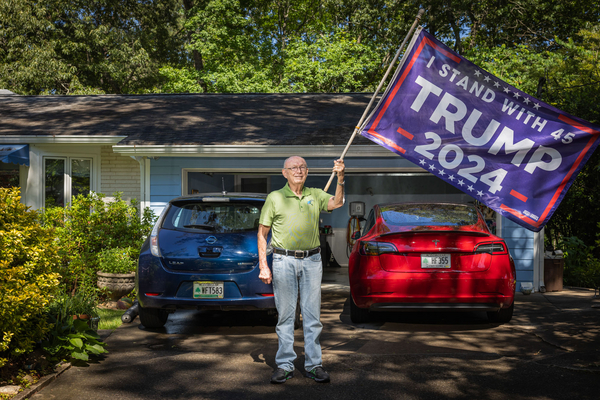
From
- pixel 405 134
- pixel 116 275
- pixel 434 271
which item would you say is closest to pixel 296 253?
pixel 405 134

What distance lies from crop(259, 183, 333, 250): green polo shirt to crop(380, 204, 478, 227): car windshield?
2.23 meters

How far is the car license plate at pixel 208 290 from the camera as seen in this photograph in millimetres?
5906

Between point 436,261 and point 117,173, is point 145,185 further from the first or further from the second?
point 436,261

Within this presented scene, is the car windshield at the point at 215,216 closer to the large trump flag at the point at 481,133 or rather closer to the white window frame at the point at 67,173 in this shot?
the large trump flag at the point at 481,133

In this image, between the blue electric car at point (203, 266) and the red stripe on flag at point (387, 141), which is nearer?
the red stripe on flag at point (387, 141)

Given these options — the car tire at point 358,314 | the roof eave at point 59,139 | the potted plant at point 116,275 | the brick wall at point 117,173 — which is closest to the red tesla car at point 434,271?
the car tire at point 358,314

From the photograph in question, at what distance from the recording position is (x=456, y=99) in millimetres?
5219

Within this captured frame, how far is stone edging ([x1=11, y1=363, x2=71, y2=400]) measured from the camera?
4.10 metres

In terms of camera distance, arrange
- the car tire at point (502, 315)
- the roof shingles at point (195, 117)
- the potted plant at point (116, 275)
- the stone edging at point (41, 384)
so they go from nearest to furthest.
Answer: the stone edging at point (41, 384), the car tire at point (502, 315), the potted plant at point (116, 275), the roof shingles at point (195, 117)

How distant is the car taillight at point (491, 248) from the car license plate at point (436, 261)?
37 cm

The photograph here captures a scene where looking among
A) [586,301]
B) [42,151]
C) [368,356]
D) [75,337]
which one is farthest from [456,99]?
[42,151]

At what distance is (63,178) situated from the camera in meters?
11.1

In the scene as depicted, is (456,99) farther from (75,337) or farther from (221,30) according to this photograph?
(221,30)

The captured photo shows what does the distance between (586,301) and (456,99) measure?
517 centimetres
